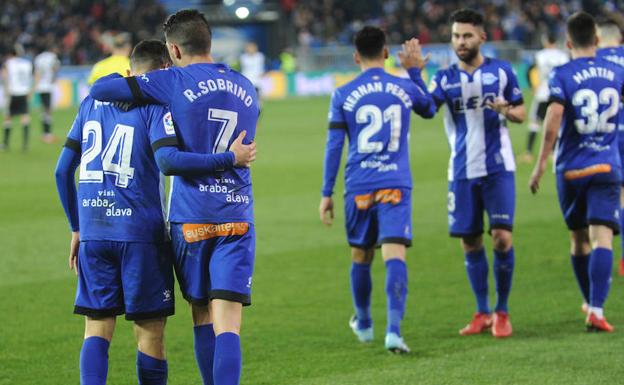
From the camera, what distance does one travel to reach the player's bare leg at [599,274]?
771 cm

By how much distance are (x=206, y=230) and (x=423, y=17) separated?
39259 mm

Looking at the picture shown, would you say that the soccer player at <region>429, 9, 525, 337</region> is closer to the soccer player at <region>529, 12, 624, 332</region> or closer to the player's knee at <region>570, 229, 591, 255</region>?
the soccer player at <region>529, 12, 624, 332</region>

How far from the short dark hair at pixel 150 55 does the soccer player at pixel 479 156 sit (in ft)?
9.00

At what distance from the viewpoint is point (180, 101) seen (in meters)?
5.26

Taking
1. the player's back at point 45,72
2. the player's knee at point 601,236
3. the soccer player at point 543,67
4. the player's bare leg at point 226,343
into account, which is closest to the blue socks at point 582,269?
the player's knee at point 601,236

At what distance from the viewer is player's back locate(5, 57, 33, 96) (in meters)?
23.4

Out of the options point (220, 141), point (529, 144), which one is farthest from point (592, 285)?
point (529, 144)

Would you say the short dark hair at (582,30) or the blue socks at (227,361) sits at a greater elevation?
the short dark hair at (582,30)

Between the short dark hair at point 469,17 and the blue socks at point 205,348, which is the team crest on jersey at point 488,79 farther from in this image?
the blue socks at point 205,348

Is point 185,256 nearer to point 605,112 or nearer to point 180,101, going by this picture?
point 180,101

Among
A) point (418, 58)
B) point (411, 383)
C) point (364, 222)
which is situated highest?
point (418, 58)

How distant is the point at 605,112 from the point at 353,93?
73.8 inches

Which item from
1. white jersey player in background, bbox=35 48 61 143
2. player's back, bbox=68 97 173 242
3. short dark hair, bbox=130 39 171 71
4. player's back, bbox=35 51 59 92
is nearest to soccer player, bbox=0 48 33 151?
white jersey player in background, bbox=35 48 61 143

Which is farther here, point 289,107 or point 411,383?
point 289,107
